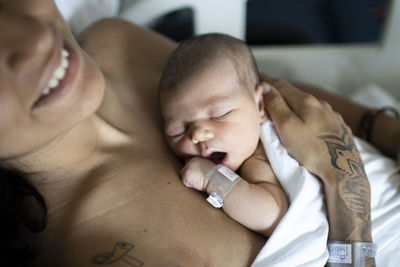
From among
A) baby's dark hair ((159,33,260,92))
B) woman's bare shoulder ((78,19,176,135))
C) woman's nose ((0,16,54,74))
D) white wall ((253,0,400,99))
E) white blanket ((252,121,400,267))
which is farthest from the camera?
white wall ((253,0,400,99))

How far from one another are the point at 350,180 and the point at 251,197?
1.08 feet

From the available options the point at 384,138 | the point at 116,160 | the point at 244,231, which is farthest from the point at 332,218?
the point at 116,160

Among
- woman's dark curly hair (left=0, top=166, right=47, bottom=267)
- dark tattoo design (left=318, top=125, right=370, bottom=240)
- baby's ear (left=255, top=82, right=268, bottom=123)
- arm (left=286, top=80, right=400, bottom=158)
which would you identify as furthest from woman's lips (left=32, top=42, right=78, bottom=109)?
arm (left=286, top=80, right=400, bottom=158)

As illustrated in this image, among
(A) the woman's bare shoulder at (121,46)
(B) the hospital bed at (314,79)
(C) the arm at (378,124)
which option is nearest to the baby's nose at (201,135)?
(B) the hospital bed at (314,79)

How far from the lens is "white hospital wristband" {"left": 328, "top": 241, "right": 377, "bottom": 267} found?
3.42 feet

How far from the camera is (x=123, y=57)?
140cm

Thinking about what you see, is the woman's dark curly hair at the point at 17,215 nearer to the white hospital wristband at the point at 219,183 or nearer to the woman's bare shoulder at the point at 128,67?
the woman's bare shoulder at the point at 128,67

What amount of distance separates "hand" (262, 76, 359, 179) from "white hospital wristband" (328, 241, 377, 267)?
215 millimetres

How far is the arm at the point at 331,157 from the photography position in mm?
1074

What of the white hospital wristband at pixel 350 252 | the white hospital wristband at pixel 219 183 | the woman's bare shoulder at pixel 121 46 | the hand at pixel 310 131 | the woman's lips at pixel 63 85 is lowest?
the white hospital wristband at pixel 350 252

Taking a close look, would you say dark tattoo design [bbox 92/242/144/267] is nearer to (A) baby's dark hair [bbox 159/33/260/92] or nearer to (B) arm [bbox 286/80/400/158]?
(A) baby's dark hair [bbox 159/33/260/92]

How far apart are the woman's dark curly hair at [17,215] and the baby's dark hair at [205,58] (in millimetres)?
516

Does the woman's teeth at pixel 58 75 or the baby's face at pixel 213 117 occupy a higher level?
the woman's teeth at pixel 58 75

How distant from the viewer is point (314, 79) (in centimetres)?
225
